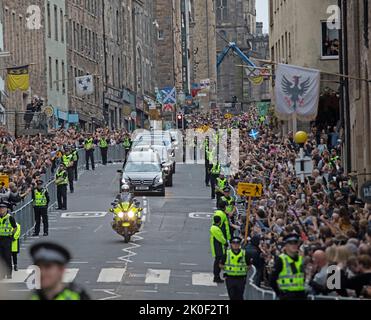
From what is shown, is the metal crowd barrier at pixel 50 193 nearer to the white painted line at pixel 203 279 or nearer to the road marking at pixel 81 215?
the road marking at pixel 81 215

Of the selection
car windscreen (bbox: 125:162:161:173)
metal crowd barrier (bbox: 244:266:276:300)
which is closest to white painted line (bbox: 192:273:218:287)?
metal crowd barrier (bbox: 244:266:276:300)

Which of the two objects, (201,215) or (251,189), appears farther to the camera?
(201,215)

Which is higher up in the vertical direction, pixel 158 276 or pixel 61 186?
pixel 61 186

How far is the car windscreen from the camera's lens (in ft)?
151

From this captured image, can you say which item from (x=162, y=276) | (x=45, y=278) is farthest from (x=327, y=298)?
(x=162, y=276)

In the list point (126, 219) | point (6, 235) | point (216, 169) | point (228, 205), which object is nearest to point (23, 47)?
point (216, 169)

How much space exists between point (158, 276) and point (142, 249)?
15.8 ft

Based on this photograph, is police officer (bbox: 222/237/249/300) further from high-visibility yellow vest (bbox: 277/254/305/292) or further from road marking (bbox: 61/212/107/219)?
road marking (bbox: 61/212/107/219)

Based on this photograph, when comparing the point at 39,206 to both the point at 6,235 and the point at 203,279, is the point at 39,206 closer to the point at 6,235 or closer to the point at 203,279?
the point at 6,235

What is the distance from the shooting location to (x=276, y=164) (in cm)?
3816

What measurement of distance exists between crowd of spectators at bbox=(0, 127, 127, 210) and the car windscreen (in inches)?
106

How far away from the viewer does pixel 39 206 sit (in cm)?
3491

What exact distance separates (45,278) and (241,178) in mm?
27504

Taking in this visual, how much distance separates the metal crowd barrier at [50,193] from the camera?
34.0 metres
